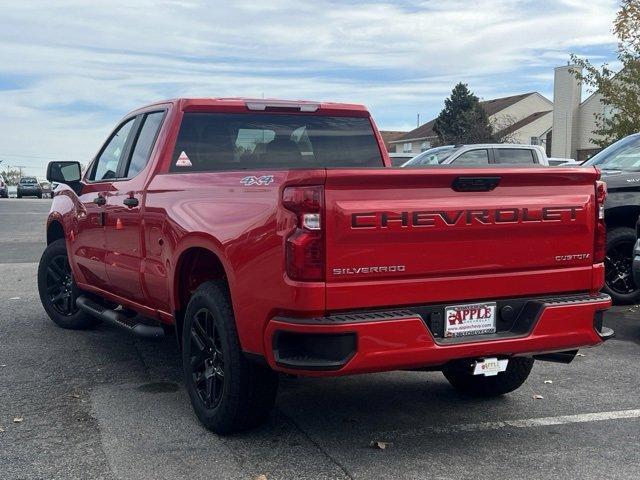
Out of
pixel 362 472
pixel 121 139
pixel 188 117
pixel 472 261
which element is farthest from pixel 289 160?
pixel 362 472

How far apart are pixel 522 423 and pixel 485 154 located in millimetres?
9983

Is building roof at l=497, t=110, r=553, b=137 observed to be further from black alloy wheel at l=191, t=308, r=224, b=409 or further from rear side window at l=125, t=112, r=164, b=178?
black alloy wheel at l=191, t=308, r=224, b=409

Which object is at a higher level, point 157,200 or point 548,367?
point 157,200

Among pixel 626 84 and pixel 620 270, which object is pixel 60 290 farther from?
pixel 626 84

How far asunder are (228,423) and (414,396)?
1501mm

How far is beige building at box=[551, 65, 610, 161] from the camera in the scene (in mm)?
46781

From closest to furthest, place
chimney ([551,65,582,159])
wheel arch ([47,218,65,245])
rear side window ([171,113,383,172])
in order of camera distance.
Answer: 1. rear side window ([171,113,383,172])
2. wheel arch ([47,218,65,245])
3. chimney ([551,65,582,159])

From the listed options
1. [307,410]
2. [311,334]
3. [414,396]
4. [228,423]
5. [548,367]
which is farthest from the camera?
[548,367]

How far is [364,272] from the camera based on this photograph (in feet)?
12.2

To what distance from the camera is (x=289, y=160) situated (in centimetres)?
571

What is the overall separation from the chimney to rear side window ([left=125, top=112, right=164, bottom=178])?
4394 centimetres

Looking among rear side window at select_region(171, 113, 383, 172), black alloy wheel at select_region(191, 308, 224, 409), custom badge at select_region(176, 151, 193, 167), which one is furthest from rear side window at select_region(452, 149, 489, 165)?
black alloy wheel at select_region(191, 308, 224, 409)

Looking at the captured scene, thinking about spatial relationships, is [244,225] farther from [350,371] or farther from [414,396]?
[414,396]

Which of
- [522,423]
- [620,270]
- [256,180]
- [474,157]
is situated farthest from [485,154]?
[256,180]
